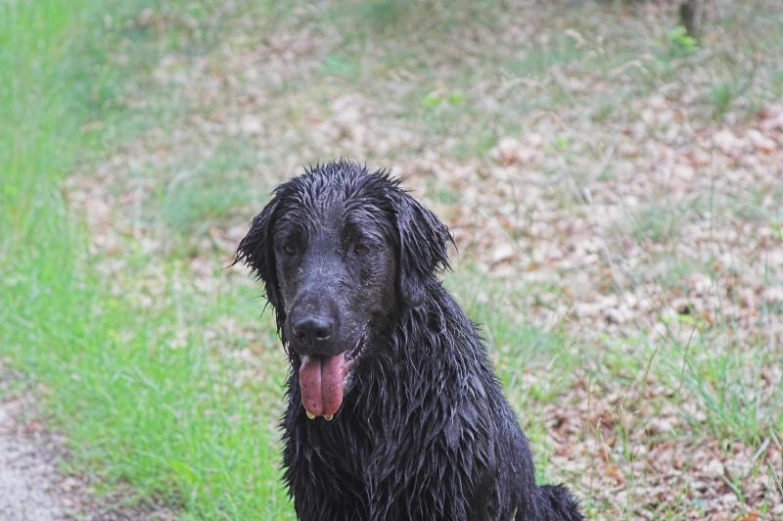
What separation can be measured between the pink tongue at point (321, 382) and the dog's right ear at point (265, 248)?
1.31ft

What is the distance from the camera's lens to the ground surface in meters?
5.18

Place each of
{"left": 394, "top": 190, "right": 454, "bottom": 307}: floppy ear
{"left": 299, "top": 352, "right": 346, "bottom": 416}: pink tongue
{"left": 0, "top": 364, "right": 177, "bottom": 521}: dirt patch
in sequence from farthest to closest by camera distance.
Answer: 1. {"left": 0, "top": 364, "right": 177, "bottom": 521}: dirt patch
2. {"left": 394, "top": 190, "right": 454, "bottom": 307}: floppy ear
3. {"left": 299, "top": 352, "right": 346, "bottom": 416}: pink tongue

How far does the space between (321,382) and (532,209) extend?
464 centimetres

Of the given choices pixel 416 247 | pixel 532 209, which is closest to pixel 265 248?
pixel 416 247

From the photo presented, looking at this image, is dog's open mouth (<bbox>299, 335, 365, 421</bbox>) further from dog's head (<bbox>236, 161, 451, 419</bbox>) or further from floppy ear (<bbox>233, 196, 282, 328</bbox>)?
floppy ear (<bbox>233, 196, 282, 328</bbox>)

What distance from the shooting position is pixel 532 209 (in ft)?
25.7

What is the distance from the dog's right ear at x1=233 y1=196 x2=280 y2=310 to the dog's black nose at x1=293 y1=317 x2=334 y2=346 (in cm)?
47

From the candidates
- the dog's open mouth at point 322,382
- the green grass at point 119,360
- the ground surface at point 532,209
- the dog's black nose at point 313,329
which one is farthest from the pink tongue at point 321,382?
the green grass at point 119,360

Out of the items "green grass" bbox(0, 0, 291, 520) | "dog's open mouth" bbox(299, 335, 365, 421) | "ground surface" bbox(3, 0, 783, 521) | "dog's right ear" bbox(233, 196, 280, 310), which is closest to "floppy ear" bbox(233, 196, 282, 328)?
"dog's right ear" bbox(233, 196, 280, 310)

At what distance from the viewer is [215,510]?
500 centimetres

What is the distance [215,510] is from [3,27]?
26.4 feet

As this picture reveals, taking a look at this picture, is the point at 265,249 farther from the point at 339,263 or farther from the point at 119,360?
the point at 119,360

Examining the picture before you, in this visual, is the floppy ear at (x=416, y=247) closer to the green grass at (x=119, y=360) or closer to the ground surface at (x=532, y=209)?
the ground surface at (x=532, y=209)

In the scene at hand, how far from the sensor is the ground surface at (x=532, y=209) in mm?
5184
